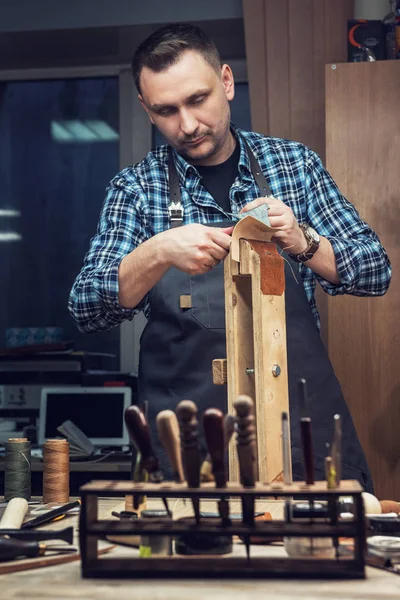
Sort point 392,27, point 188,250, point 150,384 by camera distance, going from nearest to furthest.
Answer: point 188,250 → point 150,384 → point 392,27

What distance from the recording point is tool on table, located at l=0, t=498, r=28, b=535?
55.9 inches

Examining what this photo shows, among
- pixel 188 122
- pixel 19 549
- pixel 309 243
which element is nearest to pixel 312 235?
pixel 309 243

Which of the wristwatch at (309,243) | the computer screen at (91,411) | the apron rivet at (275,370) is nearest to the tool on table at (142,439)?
the apron rivet at (275,370)

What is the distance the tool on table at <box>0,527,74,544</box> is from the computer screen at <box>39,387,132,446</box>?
2.14 meters

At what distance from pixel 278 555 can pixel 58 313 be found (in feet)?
10.0

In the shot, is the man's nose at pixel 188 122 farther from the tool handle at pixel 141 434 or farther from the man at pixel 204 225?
the tool handle at pixel 141 434

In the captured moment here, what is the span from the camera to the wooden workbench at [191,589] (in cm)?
102

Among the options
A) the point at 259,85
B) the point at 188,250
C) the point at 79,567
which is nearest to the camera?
the point at 79,567

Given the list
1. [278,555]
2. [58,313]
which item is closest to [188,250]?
[278,555]

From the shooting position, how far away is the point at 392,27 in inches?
122

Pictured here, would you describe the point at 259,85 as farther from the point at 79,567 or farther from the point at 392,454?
the point at 79,567

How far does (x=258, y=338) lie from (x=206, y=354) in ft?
1.49

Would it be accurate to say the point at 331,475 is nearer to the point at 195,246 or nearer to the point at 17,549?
the point at 17,549

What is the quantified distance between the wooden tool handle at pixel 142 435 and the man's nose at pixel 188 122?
41.5 inches
